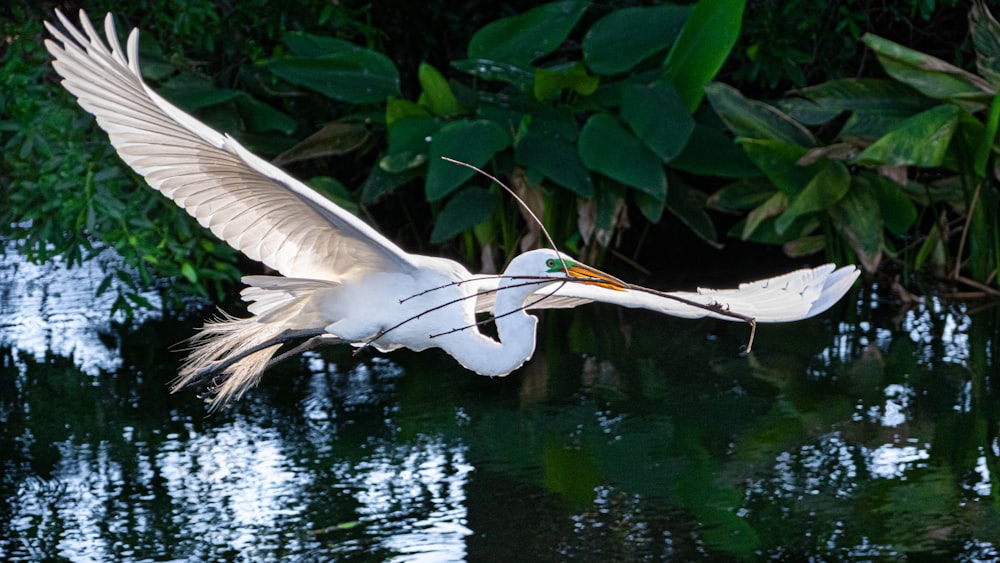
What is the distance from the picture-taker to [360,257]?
2.34 metres

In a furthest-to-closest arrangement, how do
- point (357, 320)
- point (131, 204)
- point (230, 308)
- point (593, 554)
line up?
1. point (230, 308)
2. point (131, 204)
3. point (593, 554)
4. point (357, 320)

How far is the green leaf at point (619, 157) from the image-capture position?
15.6 ft

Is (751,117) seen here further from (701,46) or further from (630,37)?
(630,37)

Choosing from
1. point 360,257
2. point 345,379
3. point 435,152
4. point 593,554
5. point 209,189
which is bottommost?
point 593,554

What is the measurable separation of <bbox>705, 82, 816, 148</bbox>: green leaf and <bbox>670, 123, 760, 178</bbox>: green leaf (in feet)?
0.42

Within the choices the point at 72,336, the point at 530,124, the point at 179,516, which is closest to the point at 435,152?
the point at 530,124

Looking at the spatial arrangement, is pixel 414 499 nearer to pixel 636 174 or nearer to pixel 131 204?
pixel 131 204

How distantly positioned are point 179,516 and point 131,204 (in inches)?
57.2

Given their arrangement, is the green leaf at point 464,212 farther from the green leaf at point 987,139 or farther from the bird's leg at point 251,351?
the bird's leg at point 251,351

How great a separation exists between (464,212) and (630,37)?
1010mm

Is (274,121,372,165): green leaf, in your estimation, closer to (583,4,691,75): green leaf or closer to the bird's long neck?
(583,4,691,75): green leaf

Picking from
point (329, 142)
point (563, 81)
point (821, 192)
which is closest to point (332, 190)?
point (329, 142)

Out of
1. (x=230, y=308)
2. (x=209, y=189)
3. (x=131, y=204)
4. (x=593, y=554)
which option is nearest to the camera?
(x=209, y=189)

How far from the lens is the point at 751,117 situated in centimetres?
496
